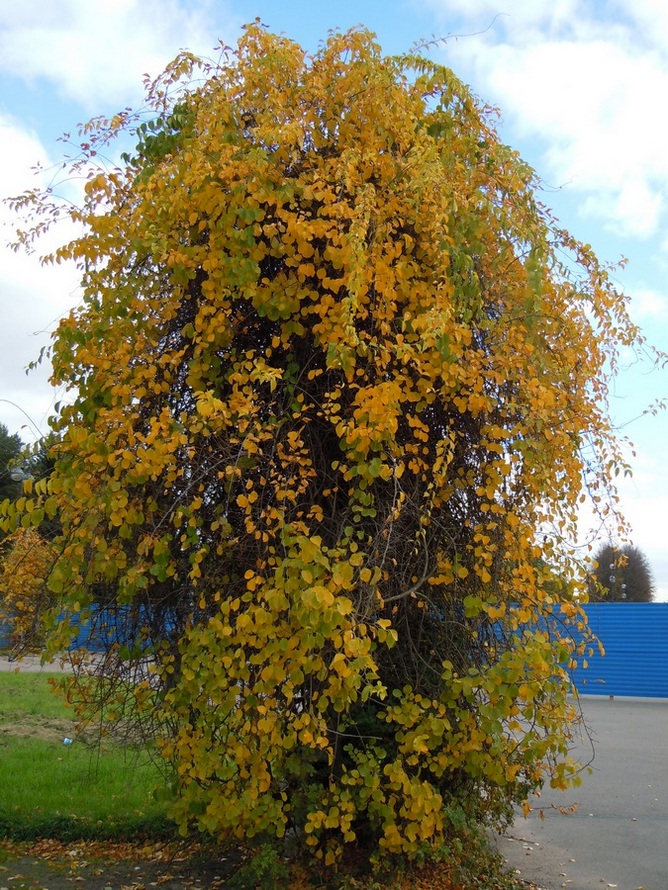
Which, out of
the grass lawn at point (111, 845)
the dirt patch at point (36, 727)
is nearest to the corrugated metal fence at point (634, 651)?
the dirt patch at point (36, 727)

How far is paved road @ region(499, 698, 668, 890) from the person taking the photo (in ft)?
15.1

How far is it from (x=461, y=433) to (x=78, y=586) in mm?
1910

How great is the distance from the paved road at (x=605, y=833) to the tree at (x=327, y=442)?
0.88 m

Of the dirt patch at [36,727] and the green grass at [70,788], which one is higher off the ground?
the dirt patch at [36,727]

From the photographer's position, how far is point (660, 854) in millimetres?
5004

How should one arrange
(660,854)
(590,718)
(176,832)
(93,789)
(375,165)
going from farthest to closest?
(590,718)
(93,789)
(660,854)
(176,832)
(375,165)

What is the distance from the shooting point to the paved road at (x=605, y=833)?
4605 millimetres

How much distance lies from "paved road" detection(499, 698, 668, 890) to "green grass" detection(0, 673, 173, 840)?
2.23 meters

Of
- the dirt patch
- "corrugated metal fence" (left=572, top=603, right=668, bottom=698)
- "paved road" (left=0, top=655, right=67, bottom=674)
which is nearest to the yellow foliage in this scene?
"paved road" (left=0, top=655, right=67, bottom=674)

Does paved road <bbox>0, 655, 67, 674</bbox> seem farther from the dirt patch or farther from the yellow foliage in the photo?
the dirt patch

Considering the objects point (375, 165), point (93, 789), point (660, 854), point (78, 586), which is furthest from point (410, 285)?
point (93, 789)

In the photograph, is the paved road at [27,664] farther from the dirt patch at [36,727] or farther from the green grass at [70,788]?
the dirt patch at [36,727]

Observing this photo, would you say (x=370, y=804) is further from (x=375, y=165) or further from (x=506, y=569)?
(x=375, y=165)

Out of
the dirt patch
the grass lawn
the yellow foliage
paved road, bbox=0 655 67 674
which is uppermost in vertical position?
the yellow foliage
